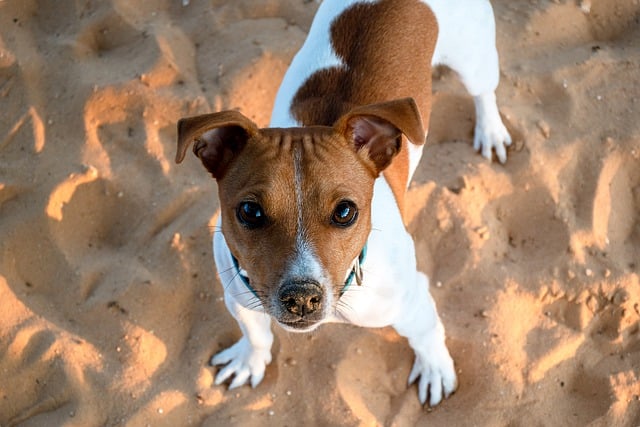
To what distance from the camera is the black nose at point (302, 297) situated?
321cm

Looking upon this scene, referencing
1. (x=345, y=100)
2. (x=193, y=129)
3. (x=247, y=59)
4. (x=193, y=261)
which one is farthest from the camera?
(x=247, y=59)

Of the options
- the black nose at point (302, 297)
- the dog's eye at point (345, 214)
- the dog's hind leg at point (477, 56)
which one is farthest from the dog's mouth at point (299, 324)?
the dog's hind leg at point (477, 56)

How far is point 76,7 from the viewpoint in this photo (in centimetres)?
576

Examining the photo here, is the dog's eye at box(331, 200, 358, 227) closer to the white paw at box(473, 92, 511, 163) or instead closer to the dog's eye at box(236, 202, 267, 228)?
the dog's eye at box(236, 202, 267, 228)

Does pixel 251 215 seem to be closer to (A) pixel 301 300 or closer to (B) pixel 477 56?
(A) pixel 301 300

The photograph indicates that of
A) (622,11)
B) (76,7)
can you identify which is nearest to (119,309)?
(76,7)

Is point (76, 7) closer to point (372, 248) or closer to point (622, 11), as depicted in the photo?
point (372, 248)

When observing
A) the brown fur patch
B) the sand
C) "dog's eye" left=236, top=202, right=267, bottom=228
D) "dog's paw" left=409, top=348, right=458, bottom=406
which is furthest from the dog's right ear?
"dog's paw" left=409, top=348, right=458, bottom=406

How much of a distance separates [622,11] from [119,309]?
4246 mm

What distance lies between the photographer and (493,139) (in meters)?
5.24

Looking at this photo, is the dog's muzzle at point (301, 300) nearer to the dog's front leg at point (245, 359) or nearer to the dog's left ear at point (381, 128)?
the dog's left ear at point (381, 128)

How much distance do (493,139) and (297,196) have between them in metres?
2.39

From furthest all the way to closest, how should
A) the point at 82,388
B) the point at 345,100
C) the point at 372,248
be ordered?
the point at 82,388 → the point at 345,100 → the point at 372,248

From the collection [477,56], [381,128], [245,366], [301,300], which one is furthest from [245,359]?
[477,56]
